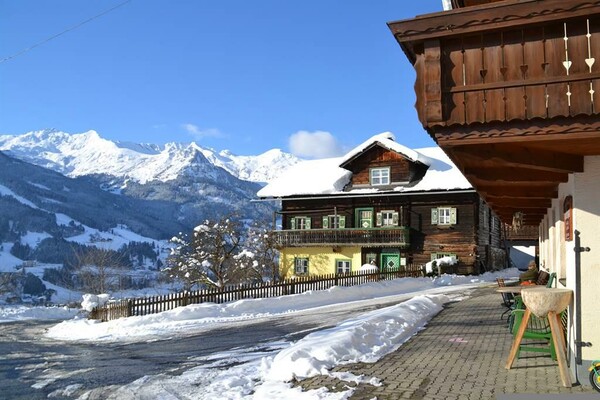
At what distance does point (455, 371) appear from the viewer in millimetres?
8008

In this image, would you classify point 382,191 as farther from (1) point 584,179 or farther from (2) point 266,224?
(1) point 584,179

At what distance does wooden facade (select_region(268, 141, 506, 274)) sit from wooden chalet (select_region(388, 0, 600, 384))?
25703mm

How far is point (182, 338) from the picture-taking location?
15.1 m

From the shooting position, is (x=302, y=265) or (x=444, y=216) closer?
(x=444, y=216)

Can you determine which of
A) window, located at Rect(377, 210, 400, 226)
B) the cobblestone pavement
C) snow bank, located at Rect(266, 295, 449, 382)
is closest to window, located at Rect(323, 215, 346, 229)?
window, located at Rect(377, 210, 400, 226)

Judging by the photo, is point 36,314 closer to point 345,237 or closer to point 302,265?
point 302,265

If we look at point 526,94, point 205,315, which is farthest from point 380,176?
point 526,94

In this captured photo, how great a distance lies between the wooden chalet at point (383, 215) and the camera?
109 feet

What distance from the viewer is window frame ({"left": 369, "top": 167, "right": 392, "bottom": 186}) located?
35094 mm

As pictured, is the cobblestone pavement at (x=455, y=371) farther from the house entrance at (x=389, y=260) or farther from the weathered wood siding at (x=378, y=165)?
the weathered wood siding at (x=378, y=165)

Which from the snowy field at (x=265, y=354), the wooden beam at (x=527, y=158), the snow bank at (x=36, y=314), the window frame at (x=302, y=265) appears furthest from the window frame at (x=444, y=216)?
the wooden beam at (x=527, y=158)

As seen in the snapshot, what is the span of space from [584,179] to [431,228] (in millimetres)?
27551

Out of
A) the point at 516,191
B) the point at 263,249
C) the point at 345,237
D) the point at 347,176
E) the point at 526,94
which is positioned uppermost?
the point at 347,176

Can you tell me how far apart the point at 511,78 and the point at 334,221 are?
30.4 metres
